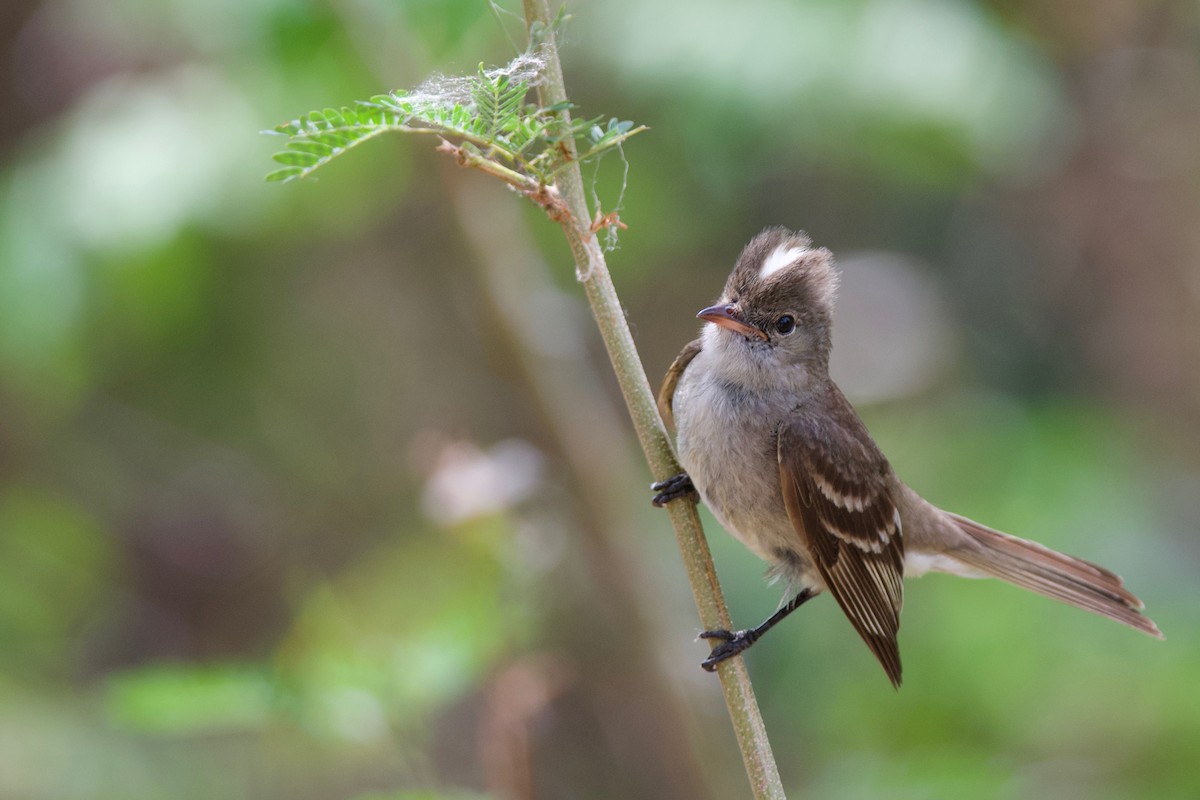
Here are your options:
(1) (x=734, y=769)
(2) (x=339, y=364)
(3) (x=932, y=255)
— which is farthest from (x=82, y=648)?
(3) (x=932, y=255)

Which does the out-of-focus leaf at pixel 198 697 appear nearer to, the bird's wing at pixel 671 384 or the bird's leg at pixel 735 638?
the bird's leg at pixel 735 638

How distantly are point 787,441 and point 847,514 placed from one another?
1.13 feet

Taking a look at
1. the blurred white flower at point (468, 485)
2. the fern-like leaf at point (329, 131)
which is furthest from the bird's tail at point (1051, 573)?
the fern-like leaf at point (329, 131)

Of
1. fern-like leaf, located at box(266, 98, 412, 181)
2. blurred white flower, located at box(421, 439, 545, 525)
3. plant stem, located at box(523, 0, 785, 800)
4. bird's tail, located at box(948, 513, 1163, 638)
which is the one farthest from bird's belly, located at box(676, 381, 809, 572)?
fern-like leaf, located at box(266, 98, 412, 181)

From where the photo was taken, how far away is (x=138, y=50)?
5.61m

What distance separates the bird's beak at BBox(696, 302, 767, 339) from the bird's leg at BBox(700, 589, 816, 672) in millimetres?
824

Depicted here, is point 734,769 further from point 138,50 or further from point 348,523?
point 138,50

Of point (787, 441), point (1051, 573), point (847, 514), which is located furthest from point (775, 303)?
point (1051, 573)

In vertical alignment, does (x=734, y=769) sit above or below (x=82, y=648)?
below

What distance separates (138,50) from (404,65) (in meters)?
2.18

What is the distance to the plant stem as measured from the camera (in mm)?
1924

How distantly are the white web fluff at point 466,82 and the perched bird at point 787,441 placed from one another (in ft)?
4.40

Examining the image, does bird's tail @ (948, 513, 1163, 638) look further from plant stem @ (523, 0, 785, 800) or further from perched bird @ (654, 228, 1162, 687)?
plant stem @ (523, 0, 785, 800)

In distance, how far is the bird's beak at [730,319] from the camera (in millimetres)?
3188
